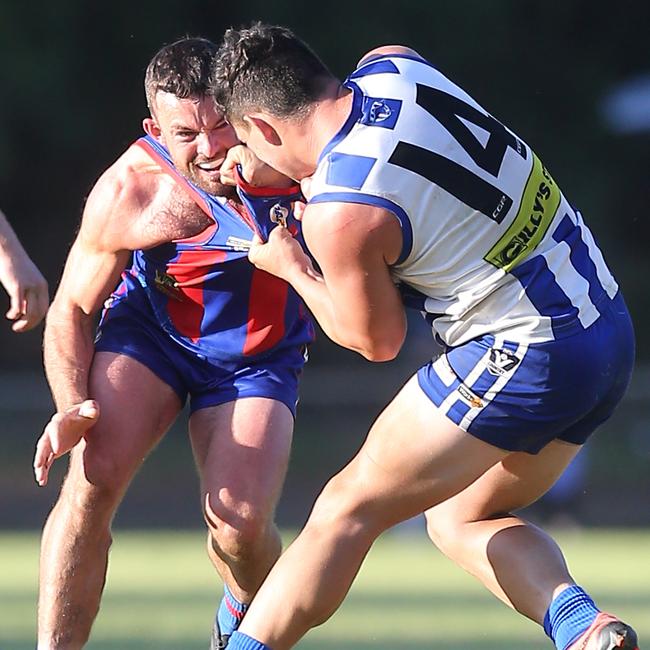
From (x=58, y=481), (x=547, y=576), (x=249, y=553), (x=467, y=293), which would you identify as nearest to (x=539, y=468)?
(x=547, y=576)

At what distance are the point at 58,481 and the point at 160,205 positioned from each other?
415 inches

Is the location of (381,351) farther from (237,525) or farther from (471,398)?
(237,525)

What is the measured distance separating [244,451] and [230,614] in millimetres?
693

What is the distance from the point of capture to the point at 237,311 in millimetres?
5625

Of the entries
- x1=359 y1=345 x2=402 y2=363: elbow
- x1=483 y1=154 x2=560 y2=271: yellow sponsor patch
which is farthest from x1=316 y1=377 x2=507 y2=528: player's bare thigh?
x1=483 y1=154 x2=560 y2=271: yellow sponsor patch

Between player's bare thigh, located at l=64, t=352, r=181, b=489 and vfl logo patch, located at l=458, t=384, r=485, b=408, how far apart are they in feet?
4.80

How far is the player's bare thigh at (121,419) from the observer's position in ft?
17.5

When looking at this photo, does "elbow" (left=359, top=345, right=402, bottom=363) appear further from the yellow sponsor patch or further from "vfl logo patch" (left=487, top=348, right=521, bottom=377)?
the yellow sponsor patch

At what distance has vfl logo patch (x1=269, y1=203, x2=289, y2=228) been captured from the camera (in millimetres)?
5172

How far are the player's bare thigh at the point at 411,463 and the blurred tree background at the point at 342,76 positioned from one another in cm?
1004

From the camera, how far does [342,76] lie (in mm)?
17953

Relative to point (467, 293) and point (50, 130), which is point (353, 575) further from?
point (50, 130)

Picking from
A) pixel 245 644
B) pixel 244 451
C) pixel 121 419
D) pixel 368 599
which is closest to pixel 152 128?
pixel 121 419

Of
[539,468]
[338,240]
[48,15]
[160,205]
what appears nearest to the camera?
[338,240]
